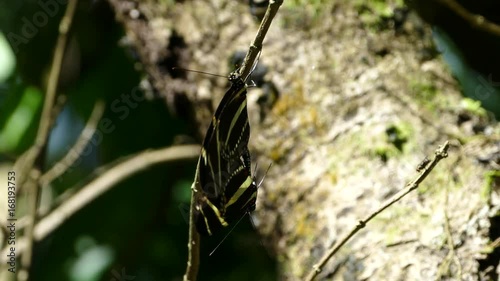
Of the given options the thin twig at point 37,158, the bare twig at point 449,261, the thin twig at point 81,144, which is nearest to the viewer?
the bare twig at point 449,261


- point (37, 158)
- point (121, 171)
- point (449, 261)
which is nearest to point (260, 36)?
point (449, 261)

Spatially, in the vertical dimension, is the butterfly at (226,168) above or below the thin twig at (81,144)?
above

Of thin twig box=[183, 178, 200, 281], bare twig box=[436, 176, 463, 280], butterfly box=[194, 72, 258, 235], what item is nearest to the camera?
butterfly box=[194, 72, 258, 235]

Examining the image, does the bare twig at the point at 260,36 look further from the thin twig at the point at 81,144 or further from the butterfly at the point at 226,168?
the thin twig at the point at 81,144

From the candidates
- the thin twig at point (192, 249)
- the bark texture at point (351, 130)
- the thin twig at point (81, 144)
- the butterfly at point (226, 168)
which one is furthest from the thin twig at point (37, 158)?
the butterfly at point (226, 168)

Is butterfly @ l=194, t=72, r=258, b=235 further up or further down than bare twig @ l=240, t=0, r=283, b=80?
further down

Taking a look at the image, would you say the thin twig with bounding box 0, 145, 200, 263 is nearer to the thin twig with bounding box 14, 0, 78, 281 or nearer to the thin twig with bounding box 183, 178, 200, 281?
the thin twig with bounding box 14, 0, 78, 281

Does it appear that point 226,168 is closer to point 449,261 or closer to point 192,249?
point 192,249

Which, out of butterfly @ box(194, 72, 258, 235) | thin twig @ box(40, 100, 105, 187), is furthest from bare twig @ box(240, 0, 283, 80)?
thin twig @ box(40, 100, 105, 187)
